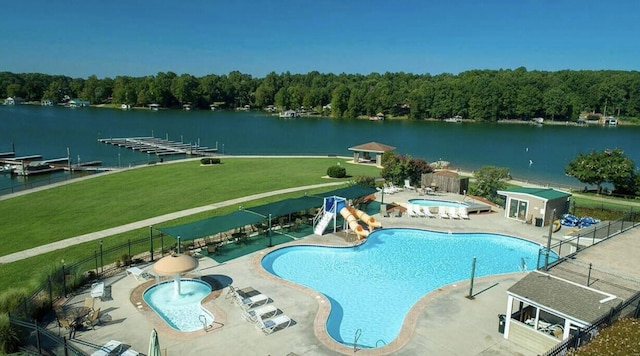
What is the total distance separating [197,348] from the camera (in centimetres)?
1292

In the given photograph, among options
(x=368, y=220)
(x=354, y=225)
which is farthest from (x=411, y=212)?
(x=354, y=225)

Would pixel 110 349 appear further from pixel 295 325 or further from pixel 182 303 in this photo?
pixel 295 325

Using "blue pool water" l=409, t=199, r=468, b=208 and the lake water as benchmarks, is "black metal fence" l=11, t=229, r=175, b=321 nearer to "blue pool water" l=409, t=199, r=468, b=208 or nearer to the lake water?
"blue pool water" l=409, t=199, r=468, b=208

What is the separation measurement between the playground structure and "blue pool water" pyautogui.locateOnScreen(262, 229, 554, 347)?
2.04 ft

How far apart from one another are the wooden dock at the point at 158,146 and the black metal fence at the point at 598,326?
60.9 m

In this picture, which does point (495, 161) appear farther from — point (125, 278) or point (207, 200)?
point (125, 278)

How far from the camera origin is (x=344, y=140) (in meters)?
88.5

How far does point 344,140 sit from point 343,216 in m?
63.8

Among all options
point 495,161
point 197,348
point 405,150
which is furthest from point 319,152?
point 197,348

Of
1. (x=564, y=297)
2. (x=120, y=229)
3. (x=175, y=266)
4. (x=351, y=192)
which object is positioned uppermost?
(x=351, y=192)

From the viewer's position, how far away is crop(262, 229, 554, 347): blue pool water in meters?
16.1

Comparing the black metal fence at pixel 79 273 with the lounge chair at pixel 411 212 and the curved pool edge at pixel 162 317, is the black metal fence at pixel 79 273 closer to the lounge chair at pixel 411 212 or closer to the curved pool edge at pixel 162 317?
the curved pool edge at pixel 162 317

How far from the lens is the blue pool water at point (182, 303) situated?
1499 centimetres

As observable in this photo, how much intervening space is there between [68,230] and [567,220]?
30245 mm
